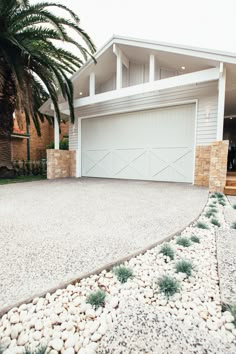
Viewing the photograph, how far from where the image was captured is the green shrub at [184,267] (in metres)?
1.29

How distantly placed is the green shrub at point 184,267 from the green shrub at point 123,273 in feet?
1.10

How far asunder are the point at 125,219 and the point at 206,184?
3603 mm

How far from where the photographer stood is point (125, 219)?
2.45 m

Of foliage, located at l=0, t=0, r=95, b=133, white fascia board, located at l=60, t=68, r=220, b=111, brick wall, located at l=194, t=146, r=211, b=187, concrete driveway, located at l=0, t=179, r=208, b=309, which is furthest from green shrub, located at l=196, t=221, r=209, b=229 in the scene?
foliage, located at l=0, t=0, r=95, b=133

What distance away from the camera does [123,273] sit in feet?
4.17

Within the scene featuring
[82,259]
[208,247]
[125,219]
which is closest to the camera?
[82,259]

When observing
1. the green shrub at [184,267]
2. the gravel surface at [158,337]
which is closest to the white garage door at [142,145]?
the green shrub at [184,267]

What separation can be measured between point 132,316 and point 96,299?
8.5 inches

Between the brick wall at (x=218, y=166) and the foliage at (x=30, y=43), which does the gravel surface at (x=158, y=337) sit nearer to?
the brick wall at (x=218, y=166)

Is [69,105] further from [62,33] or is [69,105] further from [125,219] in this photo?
[125,219]

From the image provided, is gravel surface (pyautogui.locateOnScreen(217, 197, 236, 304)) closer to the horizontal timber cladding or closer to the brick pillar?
the brick pillar

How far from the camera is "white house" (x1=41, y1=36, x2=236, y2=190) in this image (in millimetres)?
4609

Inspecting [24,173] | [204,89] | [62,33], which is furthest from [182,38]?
[24,173]

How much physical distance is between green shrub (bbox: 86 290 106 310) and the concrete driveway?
238 millimetres
